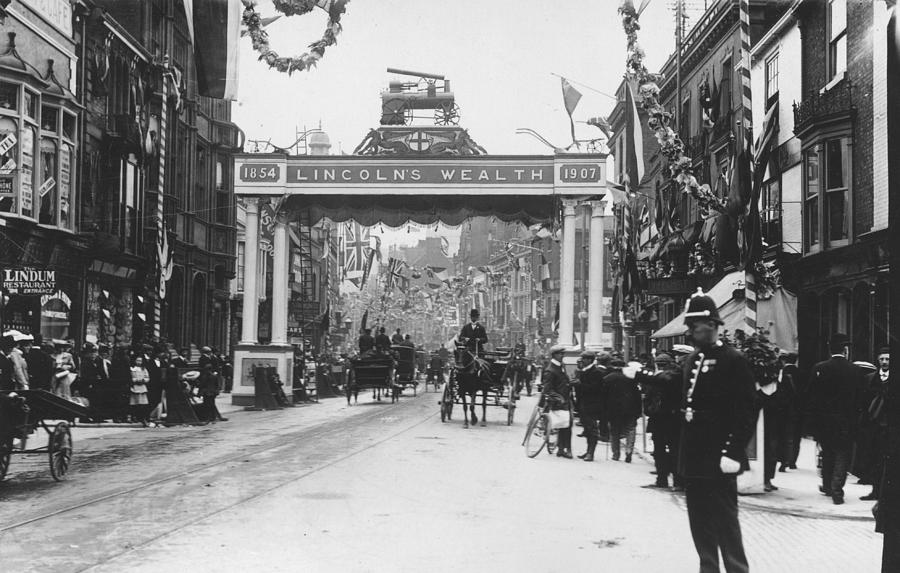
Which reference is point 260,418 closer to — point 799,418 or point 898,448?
point 799,418

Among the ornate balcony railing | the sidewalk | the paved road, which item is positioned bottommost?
the sidewalk

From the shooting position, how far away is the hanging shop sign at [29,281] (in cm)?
2044

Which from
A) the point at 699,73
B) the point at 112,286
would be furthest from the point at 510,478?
the point at 699,73

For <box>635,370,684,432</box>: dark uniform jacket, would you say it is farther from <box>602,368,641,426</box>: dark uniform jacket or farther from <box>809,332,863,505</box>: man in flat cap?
<box>602,368,641,426</box>: dark uniform jacket

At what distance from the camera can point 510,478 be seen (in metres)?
13.1

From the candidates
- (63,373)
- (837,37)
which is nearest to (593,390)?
(837,37)

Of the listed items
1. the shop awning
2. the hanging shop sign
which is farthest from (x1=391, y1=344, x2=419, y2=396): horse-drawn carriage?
the hanging shop sign

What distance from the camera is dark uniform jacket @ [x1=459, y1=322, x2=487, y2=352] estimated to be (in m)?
21.9

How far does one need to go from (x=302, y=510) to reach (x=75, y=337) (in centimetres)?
2046

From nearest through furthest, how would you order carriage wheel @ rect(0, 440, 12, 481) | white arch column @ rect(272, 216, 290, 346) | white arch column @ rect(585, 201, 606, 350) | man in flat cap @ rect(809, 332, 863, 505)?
carriage wheel @ rect(0, 440, 12, 481)
man in flat cap @ rect(809, 332, 863, 505)
white arch column @ rect(585, 201, 606, 350)
white arch column @ rect(272, 216, 290, 346)

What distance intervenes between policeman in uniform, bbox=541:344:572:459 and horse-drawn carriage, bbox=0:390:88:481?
23.6 ft

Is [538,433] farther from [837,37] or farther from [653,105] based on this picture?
→ [837,37]

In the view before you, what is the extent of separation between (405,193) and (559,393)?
1369 centimetres

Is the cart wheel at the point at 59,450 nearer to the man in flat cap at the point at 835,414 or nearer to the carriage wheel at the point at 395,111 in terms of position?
the man in flat cap at the point at 835,414
